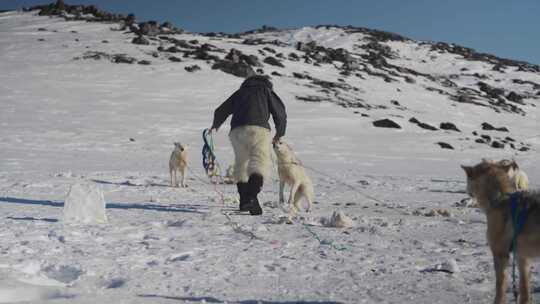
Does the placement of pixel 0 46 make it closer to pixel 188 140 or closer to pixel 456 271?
pixel 188 140

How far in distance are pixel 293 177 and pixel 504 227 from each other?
5.00 m

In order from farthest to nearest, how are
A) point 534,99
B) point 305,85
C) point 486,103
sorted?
point 534,99, point 486,103, point 305,85

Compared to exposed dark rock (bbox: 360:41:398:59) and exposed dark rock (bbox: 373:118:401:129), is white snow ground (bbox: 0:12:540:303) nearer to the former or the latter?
exposed dark rock (bbox: 373:118:401:129)

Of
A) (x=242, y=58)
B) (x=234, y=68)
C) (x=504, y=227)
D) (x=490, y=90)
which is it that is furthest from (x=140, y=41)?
(x=504, y=227)

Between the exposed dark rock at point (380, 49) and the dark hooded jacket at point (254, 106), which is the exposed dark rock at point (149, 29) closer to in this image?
the exposed dark rock at point (380, 49)

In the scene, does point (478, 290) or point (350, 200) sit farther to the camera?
point (350, 200)

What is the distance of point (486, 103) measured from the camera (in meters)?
54.4

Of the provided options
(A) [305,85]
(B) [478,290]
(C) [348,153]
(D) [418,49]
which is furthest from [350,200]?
(D) [418,49]

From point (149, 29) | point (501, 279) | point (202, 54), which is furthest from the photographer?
point (149, 29)

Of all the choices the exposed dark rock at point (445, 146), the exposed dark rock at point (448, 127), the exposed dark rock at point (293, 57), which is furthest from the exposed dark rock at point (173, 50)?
the exposed dark rock at point (445, 146)

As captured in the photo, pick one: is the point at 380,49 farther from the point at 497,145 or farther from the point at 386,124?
the point at 497,145

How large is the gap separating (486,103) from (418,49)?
38660 mm

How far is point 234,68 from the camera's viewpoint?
47156 mm

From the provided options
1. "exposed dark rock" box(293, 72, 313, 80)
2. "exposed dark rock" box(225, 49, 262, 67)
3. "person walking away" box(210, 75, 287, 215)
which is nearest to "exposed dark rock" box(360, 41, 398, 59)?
"exposed dark rock" box(293, 72, 313, 80)
